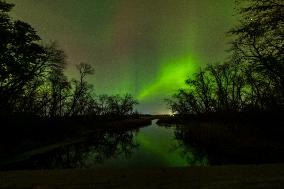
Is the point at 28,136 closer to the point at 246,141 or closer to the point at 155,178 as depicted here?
the point at 246,141

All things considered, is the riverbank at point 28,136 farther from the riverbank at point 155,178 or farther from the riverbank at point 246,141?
the riverbank at point 246,141

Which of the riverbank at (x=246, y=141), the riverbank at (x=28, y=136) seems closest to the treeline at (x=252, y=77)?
the riverbank at (x=246, y=141)

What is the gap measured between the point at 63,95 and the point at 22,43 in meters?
30.2

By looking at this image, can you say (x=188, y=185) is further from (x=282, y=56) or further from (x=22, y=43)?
(x=22, y=43)

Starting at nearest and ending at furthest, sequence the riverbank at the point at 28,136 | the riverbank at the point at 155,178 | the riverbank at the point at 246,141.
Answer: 1. the riverbank at the point at 155,178
2. the riverbank at the point at 246,141
3. the riverbank at the point at 28,136

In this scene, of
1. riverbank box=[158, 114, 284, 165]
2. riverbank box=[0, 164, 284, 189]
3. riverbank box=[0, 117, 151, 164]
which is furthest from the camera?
riverbank box=[0, 117, 151, 164]

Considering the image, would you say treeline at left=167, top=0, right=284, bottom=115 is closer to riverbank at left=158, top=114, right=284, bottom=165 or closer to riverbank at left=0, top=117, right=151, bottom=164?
riverbank at left=158, top=114, right=284, bottom=165

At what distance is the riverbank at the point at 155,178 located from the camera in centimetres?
789

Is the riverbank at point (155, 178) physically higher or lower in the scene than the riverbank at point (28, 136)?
lower

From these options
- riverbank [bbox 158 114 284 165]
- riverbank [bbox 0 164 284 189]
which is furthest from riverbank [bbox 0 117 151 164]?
riverbank [bbox 158 114 284 165]

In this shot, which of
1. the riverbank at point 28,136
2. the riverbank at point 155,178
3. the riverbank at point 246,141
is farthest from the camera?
the riverbank at point 28,136

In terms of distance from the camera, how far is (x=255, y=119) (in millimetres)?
28828

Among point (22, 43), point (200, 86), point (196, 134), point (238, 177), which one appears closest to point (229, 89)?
point (200, 86)

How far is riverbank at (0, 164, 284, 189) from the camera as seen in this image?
7.89m
